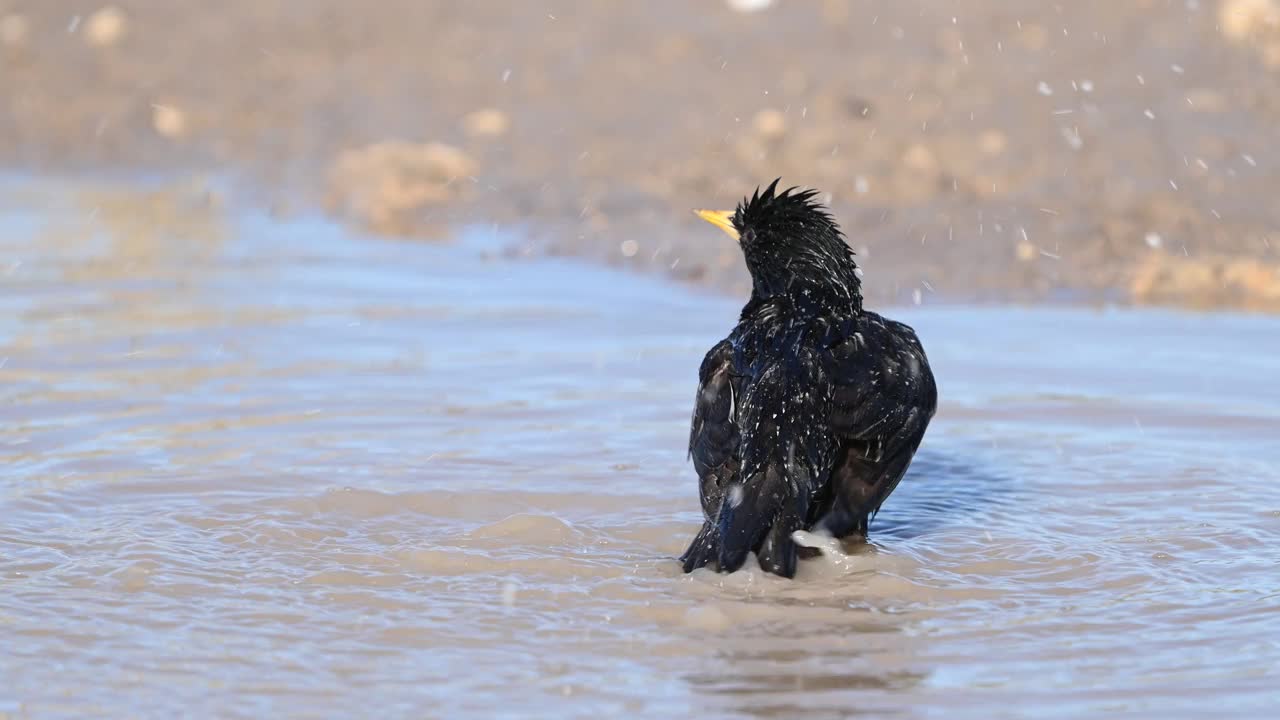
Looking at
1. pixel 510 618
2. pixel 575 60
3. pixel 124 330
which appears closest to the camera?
pixel 510 618

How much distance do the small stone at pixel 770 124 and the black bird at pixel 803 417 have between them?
18.2 feet

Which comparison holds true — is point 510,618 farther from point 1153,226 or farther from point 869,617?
point 1153,226

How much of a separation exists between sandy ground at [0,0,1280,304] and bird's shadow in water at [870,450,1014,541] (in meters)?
2.57

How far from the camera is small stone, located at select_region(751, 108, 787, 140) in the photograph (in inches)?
419

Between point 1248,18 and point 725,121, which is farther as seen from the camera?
point 725,121

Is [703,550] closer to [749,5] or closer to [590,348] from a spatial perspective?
[590,348]

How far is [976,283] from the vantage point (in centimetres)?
884

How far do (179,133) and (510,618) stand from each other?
9.44 metres

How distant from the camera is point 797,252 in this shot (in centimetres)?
520

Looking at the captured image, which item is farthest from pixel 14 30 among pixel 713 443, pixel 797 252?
pixel 713 443

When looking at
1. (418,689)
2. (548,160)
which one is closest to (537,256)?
(548,160)

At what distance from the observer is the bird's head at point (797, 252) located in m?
5.17

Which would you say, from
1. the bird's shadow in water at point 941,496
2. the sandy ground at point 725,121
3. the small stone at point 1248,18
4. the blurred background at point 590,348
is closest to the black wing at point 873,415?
the blurred background at point 590,348

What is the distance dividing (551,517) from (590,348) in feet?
7.55
